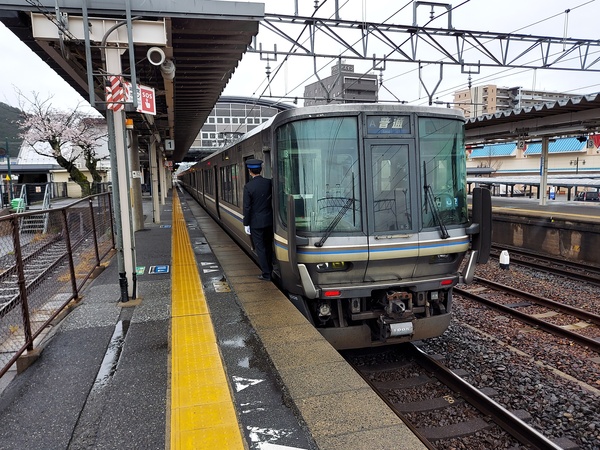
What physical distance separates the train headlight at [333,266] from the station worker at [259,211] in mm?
1617

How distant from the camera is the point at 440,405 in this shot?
14.0ft

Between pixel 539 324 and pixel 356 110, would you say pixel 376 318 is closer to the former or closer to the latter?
pixel 356 110

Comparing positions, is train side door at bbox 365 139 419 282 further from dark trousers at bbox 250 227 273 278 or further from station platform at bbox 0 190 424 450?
dark trousers at bbox 250 227 273 278

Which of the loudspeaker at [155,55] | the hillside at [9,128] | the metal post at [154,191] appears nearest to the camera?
the loudspeaker at [155,55]

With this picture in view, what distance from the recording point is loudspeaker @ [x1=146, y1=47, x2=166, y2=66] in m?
5.95

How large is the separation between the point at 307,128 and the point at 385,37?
25.3 ft

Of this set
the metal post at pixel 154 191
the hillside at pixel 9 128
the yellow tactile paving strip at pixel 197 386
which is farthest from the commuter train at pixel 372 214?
the hillside at pixel 9 128

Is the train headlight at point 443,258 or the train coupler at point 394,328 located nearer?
the train coupler at point 394,328

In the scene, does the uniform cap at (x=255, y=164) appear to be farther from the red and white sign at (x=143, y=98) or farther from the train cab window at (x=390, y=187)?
the train cab window at (x=390, y=187)

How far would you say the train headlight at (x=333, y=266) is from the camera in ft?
15.0

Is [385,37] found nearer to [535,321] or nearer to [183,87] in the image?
[183,87]

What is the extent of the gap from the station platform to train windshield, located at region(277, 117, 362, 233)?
1196 millimetres

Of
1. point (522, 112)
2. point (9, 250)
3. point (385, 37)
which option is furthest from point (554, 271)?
point (9, 250)

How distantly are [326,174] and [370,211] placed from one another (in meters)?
0.62
